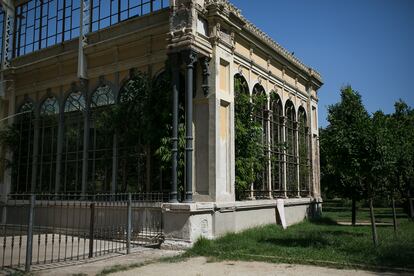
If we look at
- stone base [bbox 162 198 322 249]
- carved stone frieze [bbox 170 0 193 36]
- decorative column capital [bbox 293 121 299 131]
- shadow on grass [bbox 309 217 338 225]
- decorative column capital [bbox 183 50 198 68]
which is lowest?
shadow on grass [bbox 309 217 338 225]

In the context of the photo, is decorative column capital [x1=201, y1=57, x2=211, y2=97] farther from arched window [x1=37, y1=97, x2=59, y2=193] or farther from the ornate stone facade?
arched window [x1=37, y1=97, x2=59, y2=193]

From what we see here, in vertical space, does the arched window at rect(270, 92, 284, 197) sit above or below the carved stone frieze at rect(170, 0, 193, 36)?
below

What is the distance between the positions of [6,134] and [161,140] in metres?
9.77

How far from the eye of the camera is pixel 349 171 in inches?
458

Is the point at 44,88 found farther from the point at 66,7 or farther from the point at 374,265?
the point at 374,265

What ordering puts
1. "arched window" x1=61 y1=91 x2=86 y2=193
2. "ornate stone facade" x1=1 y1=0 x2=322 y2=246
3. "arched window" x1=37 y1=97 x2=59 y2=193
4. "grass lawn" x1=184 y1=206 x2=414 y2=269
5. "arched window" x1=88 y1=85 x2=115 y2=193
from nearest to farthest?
"grass lawn" x1=184 y1=206 x2=414 y2=269 → "ornate stone facade" x1=1 y1=0 x2=322 y2=246 → "arched window" x1=88 y1=85 x2=115 y2=193 → "arched window" x1=61 y1=91 x2=86 y2=193 → "arched window" x1=37 y1=97 x2=59 y2=193

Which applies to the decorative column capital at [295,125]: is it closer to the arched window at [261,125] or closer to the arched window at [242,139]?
the arched window at [261,125]

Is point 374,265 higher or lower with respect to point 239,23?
lower

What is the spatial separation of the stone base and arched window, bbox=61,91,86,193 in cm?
591

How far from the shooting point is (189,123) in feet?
41.2

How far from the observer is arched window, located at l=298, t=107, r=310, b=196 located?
21438mm

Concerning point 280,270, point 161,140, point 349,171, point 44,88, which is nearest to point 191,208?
point 161,140

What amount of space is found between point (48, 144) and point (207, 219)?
9242 millimetres

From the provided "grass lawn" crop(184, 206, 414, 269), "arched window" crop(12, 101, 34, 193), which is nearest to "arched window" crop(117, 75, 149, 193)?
"grass lawn" crop(184, 206, 414, 269)
